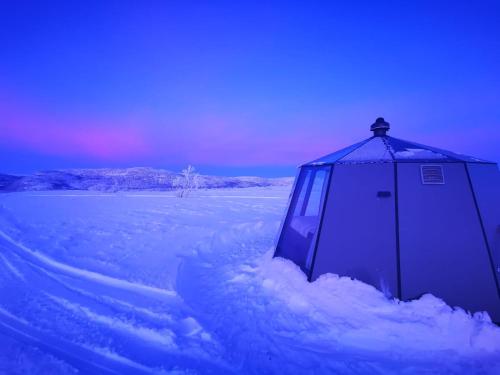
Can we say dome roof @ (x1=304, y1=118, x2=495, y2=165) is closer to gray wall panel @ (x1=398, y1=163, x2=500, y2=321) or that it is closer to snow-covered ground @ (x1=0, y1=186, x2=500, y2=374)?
gray wall panel @ (x1=398, y1=163, x2=500, y2=321)

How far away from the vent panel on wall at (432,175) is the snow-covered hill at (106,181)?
2647 centimetres

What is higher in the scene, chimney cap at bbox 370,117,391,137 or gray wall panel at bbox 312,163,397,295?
chimney cap at bbox 370,117,391,137

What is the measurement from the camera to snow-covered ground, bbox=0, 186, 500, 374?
3.29 metres

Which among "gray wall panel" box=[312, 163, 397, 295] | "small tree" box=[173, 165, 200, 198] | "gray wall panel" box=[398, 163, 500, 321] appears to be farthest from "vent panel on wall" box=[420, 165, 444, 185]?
"small tree" box=[173, 165, 200, 198]

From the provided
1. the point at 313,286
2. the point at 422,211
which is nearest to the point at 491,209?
the point at 422,211

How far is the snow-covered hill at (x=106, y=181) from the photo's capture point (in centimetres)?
3544

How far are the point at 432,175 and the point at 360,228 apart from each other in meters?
1.46

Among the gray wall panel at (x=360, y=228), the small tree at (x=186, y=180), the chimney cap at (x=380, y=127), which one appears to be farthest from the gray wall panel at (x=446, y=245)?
the small tree at (x=186, y=180)

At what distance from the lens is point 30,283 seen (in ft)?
17.9

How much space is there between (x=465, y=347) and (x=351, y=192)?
258cm

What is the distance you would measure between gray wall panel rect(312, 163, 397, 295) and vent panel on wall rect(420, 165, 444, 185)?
508mm

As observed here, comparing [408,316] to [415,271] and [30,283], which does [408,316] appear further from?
[30,283]

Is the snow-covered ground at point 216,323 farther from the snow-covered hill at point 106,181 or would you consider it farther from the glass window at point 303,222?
the snow-covered hill at point 106,181

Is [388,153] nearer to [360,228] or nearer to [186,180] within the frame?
[360,228]
